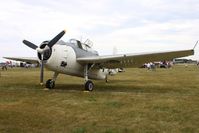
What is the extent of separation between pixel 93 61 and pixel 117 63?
1.97 metres

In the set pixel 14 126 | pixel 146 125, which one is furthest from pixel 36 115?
pixel 146 125

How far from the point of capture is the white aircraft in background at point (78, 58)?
17797 millimetres

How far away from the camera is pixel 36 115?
10.2m

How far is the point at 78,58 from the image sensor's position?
19.7 metres

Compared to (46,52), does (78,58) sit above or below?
below

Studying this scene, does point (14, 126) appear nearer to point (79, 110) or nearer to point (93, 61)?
point (79, 110)

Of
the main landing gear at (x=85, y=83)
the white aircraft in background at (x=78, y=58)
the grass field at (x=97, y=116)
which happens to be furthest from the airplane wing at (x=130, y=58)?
the grass field at (x=97, y=116)

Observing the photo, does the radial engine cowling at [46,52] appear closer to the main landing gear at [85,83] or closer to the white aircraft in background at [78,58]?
the white aircraft in background at [78,58]

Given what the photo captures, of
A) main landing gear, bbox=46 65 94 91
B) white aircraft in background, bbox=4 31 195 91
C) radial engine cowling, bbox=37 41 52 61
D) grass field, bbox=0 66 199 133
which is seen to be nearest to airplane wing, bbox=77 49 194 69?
white aircraft in background, bbox=4 31 195 91

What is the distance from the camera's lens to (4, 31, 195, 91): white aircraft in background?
17.8 m

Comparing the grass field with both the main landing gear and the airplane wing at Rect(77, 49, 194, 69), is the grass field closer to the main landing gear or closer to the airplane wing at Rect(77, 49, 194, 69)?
the main landing gear

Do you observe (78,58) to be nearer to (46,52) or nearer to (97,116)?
(46,52)

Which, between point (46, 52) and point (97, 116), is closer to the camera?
point (97, 116)

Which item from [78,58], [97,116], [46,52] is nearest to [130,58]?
[78,58]
